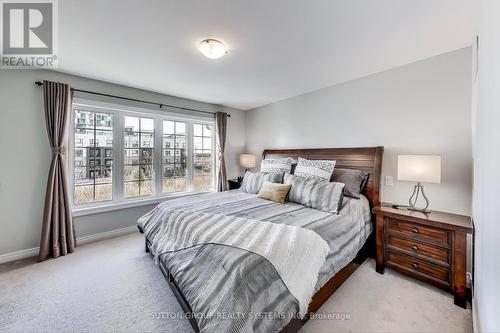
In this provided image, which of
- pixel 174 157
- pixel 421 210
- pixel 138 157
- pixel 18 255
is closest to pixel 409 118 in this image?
pixel 421 210

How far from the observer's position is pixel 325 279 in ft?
5.24

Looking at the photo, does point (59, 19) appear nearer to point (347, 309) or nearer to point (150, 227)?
point (150, 227)

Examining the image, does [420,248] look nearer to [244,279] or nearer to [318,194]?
[318,194]

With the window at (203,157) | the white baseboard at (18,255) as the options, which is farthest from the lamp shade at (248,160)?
the white baseboard at (18,255)

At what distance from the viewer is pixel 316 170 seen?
9.46 ft

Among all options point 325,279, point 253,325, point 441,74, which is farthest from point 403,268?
→ point 441,74

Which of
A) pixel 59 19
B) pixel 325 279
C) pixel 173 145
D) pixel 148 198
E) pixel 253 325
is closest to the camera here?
pixel 253 325

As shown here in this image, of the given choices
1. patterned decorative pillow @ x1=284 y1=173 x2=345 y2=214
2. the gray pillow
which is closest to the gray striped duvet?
patterned decorative pillow @ x1=284 y1=173 x2=345 y2=214

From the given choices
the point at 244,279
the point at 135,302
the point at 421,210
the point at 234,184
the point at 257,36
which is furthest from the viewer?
the point at 234,184

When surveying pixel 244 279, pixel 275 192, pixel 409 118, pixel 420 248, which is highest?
pixel 409 118

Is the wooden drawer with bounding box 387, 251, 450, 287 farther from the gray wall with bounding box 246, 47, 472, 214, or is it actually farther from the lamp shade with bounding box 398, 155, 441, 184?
the lamp shade with bounding box 398, 155, 441, 184

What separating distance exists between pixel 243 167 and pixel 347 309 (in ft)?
11.6

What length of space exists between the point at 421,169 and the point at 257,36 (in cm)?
212

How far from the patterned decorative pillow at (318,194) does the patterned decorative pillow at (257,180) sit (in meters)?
0.39
